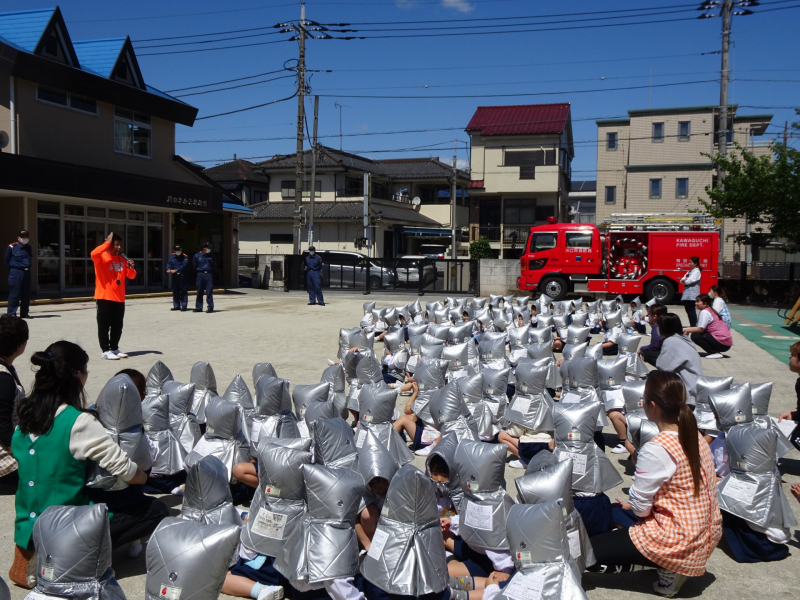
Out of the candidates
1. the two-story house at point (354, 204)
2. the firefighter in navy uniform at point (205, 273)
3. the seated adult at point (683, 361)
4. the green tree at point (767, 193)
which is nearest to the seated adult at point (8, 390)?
the seated adult at point (683, 361)

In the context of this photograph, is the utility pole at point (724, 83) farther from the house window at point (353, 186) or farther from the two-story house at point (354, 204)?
the house window at point (353, 186)

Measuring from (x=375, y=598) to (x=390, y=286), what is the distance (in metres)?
23.6

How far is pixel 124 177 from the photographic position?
66.9ft

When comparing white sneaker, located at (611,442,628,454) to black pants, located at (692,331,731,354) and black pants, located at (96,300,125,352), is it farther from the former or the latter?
black pants, located at (96,300,125,352)

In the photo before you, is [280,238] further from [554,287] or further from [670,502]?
[670,502]

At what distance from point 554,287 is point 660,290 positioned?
137 inches

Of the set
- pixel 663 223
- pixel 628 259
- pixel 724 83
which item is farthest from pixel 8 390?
pixel 724 83

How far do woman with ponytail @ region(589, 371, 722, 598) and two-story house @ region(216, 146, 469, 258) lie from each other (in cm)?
3299

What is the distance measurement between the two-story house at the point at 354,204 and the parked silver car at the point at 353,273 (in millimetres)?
8958

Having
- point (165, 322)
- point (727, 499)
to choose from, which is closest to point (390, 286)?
point (165, 322)

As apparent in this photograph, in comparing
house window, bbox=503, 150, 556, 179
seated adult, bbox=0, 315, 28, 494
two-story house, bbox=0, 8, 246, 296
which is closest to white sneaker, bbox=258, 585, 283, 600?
seated adult, bbox=0, 315, 28, 494

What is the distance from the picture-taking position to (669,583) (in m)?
3.74

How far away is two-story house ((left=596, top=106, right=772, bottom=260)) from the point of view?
3916cm

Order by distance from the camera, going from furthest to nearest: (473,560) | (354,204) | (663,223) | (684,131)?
(684,131) < (354,204) < (663,223) < (473,560)
